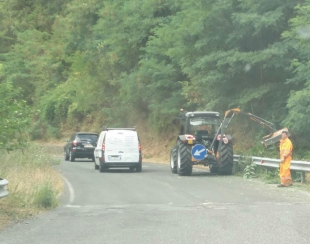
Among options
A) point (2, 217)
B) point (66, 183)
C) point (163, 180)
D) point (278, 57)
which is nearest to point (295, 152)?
point (278, 57)

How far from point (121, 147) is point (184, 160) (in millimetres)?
3971

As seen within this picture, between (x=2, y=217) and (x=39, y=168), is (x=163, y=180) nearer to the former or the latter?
(x=39, y=168)

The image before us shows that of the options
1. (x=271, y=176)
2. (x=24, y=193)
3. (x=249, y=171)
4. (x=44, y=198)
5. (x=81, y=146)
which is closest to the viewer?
(x=44, y=198)

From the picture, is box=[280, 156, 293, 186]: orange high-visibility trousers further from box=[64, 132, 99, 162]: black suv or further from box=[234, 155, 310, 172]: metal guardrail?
box=[64, 132, 99, 162]: black suv

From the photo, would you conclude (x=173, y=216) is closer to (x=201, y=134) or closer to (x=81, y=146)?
(x=201, y=134)

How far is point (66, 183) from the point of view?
2138cm

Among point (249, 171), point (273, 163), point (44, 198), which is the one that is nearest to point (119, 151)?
point (249, 171)

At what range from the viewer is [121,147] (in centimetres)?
2645

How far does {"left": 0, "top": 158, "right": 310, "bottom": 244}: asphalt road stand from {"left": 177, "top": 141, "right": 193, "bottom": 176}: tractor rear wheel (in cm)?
289

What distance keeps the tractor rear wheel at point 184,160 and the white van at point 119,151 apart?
11.1 ft

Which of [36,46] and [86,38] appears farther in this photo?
[36,46]

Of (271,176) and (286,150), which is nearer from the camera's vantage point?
(286,150)

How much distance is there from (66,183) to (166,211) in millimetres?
8154

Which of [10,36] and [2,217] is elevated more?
[10,36]
